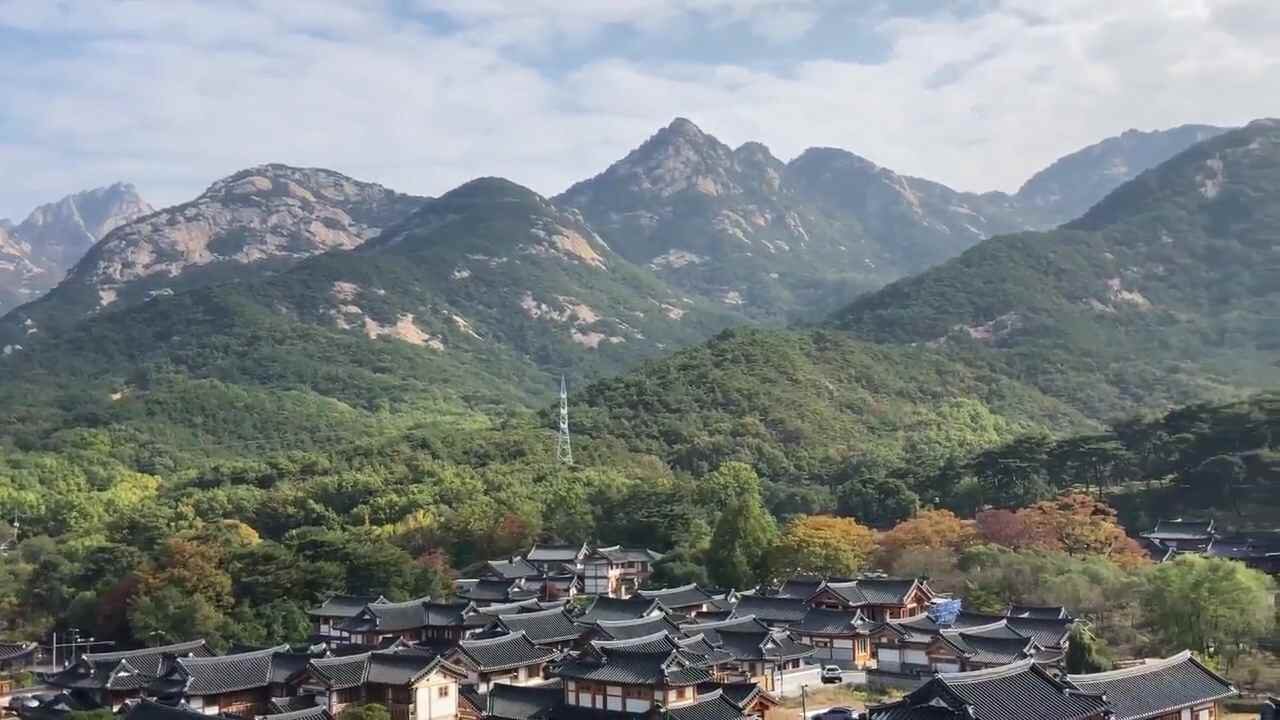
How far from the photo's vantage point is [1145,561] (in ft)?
148

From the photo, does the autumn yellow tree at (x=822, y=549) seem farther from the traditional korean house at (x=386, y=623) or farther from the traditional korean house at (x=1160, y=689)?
the traditional korean house at (x=1160, y=689)

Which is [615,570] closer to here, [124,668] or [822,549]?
[822,549]

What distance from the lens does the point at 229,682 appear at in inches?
1377

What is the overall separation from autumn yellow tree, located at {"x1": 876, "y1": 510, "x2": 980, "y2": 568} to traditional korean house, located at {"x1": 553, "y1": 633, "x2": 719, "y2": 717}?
62.2ft

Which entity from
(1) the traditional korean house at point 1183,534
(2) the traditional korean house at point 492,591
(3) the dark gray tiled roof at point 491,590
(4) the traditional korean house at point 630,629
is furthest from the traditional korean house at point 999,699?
(1) the traditional korean house at point 1183,534

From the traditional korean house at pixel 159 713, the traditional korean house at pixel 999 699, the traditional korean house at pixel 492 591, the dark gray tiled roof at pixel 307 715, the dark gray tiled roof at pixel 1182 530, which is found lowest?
the traditional korean house at pixel 492 591

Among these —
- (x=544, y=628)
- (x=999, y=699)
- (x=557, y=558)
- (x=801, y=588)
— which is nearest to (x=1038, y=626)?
(x=801, y=588)

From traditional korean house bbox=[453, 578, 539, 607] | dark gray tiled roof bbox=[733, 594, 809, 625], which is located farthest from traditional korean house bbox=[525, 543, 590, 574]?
dark gray tiled roof bbox=[733, 594, 809, 625]

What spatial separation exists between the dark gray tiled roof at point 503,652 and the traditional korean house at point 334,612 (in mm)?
9575

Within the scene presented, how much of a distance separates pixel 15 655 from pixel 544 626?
69.8ft

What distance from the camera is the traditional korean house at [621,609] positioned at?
4088cm

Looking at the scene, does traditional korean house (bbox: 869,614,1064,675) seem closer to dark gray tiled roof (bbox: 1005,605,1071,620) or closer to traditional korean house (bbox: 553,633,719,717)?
dark gray tiled roof (bbox: 1005,605,1071,620)

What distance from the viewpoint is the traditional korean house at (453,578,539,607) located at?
165 ft

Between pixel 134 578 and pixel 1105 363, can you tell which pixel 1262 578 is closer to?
pixel 134 578
